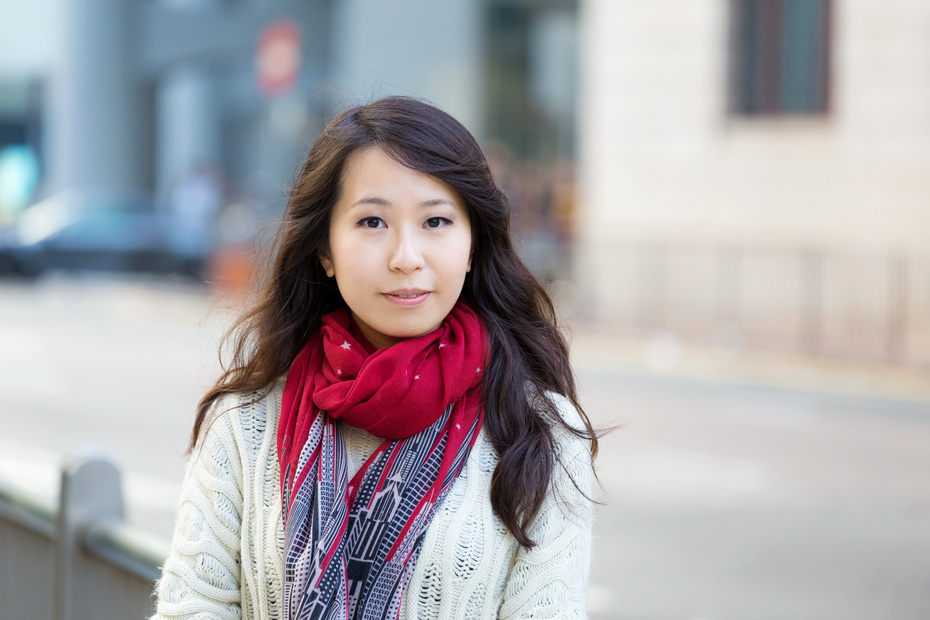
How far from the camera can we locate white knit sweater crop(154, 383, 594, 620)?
77.4 inches

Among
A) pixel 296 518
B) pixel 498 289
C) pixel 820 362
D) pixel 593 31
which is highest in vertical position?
pixel 593 31

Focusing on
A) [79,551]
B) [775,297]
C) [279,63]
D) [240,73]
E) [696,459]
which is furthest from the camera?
[240,73]

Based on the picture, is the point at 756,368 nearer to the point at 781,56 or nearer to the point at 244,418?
the point at 781,56

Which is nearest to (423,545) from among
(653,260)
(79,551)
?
(79,551)

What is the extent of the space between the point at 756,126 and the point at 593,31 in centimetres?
331

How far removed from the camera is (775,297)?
16781 mm

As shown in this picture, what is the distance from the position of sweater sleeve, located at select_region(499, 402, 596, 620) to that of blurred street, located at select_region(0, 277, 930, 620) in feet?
1.00

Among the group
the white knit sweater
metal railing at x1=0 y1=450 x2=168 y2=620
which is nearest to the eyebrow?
the white knit sweater

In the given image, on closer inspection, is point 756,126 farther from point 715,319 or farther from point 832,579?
point 832,579

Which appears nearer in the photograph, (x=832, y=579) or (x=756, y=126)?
(x=832, y=579)

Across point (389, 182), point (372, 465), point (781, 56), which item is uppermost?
point (781, 56)

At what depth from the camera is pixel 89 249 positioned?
23172mm

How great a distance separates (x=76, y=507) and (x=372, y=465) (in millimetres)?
1564

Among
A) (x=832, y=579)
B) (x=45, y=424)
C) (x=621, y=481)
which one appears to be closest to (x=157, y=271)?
(x=45, y=424)
